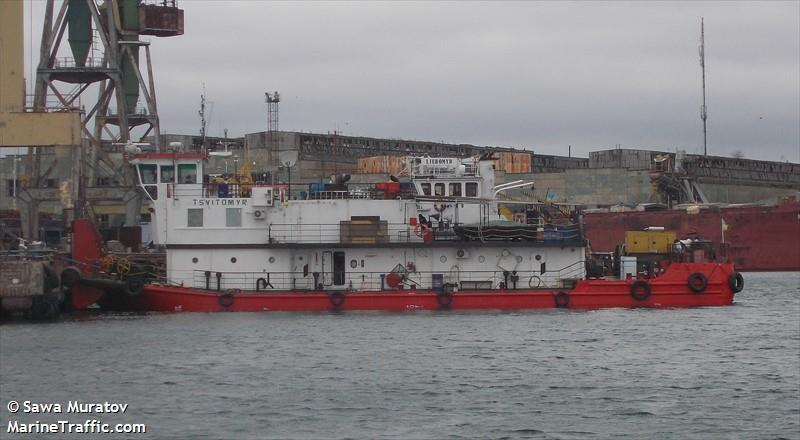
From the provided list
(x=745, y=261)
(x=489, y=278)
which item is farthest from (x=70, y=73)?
(x=745, y=261)

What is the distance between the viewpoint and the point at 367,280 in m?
36.8

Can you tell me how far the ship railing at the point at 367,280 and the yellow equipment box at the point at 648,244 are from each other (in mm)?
3127

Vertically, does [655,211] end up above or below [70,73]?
below

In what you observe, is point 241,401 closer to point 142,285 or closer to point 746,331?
point 142,285

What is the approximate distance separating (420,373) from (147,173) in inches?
630

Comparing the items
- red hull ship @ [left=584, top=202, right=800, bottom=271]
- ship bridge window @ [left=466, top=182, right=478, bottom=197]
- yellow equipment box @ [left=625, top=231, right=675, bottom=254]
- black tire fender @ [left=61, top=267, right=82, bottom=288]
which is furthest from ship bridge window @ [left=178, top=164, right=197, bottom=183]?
red hull ship @ [left=584, top=202, right=800, bottom=271]

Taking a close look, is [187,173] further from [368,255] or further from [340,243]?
[368,255]

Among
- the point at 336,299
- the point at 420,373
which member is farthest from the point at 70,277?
the point at 420,373

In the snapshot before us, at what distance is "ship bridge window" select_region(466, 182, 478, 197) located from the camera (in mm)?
38219

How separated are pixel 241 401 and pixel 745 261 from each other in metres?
55.5

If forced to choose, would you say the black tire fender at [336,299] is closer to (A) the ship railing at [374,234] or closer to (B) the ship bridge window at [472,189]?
(A) the ship railing at [374,234]

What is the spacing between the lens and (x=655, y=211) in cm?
7500

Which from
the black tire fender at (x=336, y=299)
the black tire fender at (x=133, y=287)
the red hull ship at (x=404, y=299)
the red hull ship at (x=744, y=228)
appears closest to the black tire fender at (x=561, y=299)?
the red hull ship at (x=404, y=299)

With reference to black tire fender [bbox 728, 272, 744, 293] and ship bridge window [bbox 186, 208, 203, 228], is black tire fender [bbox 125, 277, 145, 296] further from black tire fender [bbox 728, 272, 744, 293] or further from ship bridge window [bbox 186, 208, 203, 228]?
black tire fender [bbox 728, 272, 744, 293]
